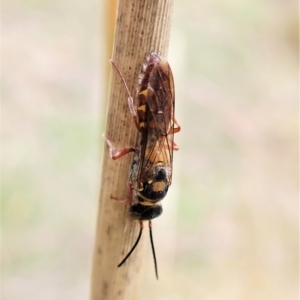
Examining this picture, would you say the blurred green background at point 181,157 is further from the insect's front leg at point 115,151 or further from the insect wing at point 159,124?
the insect's front leg at point 115,151

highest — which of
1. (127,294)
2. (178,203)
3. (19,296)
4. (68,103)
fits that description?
(68,103)

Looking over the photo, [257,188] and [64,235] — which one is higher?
[257,188]

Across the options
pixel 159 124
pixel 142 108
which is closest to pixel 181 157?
pixel 159 124

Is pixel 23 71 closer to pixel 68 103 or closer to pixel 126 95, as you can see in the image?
pixel 68 103

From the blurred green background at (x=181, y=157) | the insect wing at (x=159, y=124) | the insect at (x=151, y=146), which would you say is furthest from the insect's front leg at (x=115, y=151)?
the blurred green background at (x=181, y=157)

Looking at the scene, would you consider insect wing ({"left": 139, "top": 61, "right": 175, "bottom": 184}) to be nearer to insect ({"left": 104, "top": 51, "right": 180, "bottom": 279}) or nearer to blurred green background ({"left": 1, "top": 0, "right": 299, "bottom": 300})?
insect ({"left": 104, "top": 51, "right": 180, "bottom": 279})

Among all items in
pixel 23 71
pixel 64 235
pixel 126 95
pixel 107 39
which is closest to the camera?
pixel 126 95

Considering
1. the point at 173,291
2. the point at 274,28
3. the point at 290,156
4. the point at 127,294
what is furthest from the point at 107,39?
the point at 274,28

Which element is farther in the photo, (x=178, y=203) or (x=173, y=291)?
(x=178, y=203)

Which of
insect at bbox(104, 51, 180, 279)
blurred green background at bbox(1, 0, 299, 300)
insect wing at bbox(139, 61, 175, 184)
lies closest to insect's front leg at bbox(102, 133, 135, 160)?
insect at bbox(104, 51, 180, 279)
